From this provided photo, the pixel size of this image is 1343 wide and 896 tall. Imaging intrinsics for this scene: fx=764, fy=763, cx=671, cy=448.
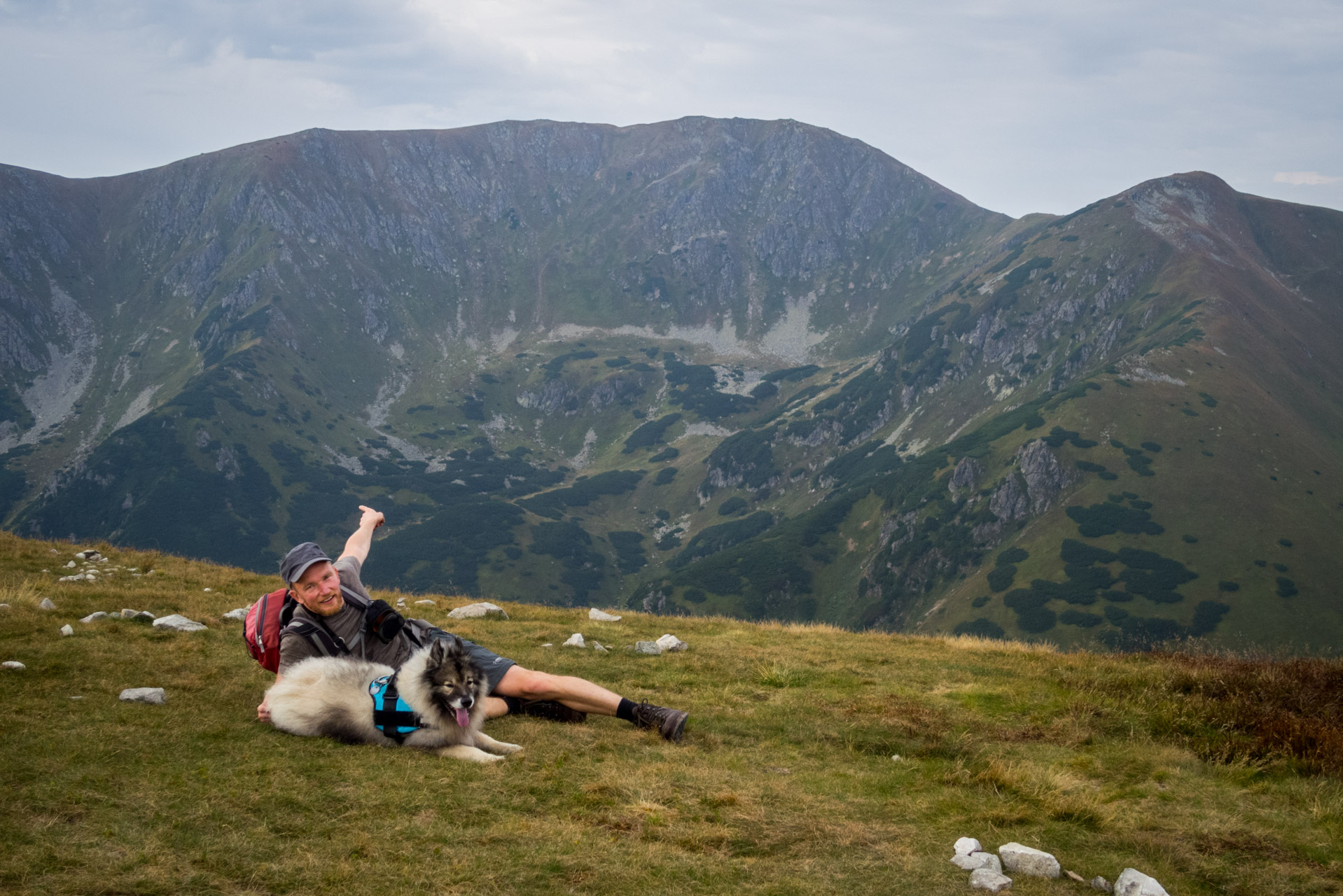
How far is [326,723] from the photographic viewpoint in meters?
9.84

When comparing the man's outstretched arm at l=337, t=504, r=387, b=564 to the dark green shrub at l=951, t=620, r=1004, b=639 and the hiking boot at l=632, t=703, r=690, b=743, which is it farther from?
the dark green shrub at l=951, t=620, r=1004, b=639

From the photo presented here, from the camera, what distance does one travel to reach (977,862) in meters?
7.72

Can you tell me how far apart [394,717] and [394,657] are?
1442mm

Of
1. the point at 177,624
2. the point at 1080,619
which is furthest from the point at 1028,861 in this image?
the point at 1080,619

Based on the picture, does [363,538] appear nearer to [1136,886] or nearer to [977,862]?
[977,862]

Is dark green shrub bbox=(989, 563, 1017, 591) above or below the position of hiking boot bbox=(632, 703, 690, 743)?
below

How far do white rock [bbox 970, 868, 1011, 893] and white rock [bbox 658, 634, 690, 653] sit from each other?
33.8 feet

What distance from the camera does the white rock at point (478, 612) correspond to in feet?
65.1

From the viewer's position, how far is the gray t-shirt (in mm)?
10227

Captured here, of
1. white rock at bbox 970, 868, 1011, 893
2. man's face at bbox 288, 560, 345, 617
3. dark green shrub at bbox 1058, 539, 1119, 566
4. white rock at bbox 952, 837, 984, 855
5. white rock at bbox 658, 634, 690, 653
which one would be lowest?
dark green shrub at bbox 1058, 539, 1119, 566

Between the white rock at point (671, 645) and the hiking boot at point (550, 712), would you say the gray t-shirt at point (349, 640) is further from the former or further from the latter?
the white rock at point (671, 645)

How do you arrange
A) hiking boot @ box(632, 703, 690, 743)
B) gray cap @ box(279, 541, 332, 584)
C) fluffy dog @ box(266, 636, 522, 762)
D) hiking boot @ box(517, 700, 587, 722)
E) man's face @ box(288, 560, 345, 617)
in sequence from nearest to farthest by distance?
fluffy dog @ box(266, 636, 522, 762) → gray cap @ box(279, 541, 332, 584) → man's face @ box(288, 560, 345, 617) → hiking boot @ box(632, 703, 690, 743) → hiking boot @ box(517, 700, 587, 722)

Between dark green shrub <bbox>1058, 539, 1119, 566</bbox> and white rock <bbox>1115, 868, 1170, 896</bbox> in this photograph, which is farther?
dark green shrub <bbox>1058, 539, 1119, 566</bbox>

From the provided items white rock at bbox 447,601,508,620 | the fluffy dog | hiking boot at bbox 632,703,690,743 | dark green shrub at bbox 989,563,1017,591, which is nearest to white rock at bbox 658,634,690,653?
white rock at bbox 447,601,508,620
